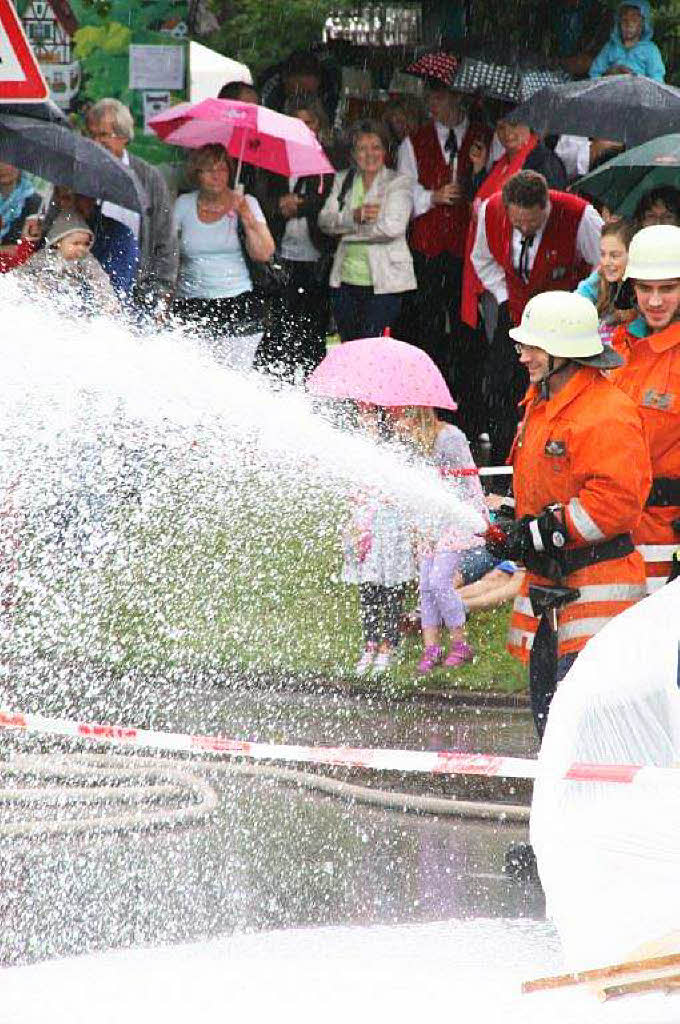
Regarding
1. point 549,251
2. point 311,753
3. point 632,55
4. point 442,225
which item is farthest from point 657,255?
point 632,55

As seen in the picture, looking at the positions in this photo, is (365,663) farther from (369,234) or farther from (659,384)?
(369,234)

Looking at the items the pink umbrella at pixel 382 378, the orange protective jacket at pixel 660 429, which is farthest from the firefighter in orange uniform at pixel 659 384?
the pink umbrella at pixel 382 378

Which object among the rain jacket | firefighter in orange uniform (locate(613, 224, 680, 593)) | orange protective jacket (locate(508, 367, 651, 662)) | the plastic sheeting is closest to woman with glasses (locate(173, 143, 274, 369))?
the rain jacket

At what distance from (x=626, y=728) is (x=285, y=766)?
3.62m

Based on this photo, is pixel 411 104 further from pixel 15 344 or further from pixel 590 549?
pixel 590 549

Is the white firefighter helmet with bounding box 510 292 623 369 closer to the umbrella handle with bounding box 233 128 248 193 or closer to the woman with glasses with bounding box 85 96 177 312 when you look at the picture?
the woman with glasses with bounding box 85 96 177 312

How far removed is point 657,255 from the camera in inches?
273

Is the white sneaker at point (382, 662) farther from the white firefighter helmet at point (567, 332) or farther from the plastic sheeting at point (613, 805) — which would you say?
the plastic sheeting at point (613, 805)

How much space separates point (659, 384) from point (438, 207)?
199 inches

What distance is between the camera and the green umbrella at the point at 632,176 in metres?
9.62

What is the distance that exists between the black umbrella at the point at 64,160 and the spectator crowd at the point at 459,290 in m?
0.27

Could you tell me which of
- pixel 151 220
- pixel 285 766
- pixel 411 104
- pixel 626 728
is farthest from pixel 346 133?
pixel 626 728

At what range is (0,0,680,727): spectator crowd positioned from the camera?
21.5ft

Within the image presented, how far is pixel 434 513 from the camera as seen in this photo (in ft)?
27.8
